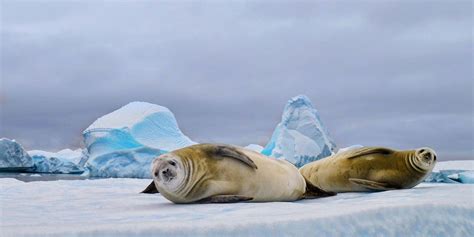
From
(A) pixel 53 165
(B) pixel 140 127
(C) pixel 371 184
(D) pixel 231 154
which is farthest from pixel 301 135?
(A) pixel 53 165

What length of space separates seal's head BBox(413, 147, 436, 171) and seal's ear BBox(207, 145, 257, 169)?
1772mm

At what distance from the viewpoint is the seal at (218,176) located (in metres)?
3.58

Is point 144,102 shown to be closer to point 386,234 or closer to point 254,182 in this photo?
point 254,182

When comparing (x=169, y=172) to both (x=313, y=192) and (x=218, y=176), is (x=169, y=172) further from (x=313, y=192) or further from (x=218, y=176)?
(x=313, y=192)

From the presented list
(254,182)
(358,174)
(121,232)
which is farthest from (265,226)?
(358,174)

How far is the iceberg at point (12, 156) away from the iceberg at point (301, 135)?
14.0 metres

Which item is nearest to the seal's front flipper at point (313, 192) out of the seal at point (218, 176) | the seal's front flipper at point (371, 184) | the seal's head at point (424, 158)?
the seal at point (218, 176)

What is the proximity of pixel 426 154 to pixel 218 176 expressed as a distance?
216 cm

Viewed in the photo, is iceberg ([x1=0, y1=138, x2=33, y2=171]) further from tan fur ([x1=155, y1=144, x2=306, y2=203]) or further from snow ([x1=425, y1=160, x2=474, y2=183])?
tan fur ([x1=155, y1=144, x2=306, y2=203])

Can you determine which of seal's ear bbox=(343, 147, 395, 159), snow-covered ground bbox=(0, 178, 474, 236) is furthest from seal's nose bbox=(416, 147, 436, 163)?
snow-covered ground bbox=(0, 178, 474, 236)

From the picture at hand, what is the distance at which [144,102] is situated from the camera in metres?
17.7

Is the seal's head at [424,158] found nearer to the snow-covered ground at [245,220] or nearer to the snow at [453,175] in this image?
the snow-covered ground at [245,220]

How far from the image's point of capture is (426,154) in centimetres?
480

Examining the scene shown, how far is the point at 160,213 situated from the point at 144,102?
15037 mm
